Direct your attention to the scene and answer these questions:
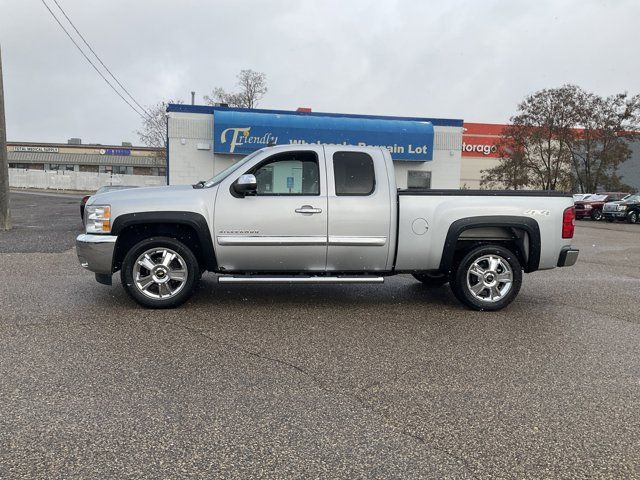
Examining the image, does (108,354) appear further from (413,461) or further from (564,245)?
(564,245)

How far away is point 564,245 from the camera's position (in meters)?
6.31

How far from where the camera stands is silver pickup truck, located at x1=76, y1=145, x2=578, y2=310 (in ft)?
19.3

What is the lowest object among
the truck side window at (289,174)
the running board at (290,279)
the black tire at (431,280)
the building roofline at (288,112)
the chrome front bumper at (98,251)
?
the black tire at (431,280)

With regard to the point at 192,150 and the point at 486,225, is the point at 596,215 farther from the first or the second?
the point at 486,225

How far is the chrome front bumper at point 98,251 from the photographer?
5809mm

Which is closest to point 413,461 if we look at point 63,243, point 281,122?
point 63,243

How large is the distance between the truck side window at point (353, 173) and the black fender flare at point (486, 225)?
1.08m

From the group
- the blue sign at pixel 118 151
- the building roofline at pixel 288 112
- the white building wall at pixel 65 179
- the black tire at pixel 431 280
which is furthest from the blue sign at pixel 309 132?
the blue sign at pixel 118 151

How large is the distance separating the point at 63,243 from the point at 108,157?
63.0 metres

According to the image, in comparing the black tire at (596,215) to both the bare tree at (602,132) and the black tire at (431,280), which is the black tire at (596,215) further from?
the black tire at (431,280)

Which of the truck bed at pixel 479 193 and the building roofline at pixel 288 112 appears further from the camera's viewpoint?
the building roofline at pixel 288 112

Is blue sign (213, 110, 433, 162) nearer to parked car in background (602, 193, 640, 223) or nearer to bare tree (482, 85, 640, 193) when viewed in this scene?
parked car in background (602, 193, 640, 223)

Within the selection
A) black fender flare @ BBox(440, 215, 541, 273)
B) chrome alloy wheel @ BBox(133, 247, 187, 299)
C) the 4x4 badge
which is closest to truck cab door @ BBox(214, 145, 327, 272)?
chrome alloy wheel @ BBox(133, 247, 187, 299)

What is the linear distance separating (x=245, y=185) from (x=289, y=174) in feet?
2.22
